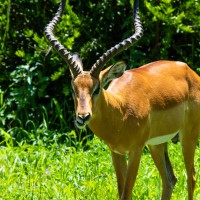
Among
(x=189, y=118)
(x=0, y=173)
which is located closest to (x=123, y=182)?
(x=189, y=118)

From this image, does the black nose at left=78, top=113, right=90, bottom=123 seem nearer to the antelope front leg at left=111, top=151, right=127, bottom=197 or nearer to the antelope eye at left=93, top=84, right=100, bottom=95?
the antelope eye at left=93, top=84, right=100, bottom=95

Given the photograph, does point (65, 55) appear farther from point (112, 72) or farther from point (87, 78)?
point (112, 72)

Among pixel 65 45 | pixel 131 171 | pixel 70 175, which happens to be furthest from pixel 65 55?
pixel 65 45

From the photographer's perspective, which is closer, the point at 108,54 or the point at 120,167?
the point at 108,54

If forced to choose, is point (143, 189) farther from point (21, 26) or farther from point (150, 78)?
point (21, 26)

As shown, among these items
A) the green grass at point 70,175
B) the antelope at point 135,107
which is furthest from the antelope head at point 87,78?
the green grass at point 70,175

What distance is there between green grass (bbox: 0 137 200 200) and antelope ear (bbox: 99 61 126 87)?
1015 mm

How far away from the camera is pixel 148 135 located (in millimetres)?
5867

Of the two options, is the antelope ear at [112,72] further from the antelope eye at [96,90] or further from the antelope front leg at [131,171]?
the antelope front leg at [131,171]

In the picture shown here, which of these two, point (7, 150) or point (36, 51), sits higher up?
point (36, 51)

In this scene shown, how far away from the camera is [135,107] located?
5.77 metres

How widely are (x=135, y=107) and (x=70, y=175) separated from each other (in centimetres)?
122

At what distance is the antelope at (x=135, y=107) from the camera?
18.0 ft

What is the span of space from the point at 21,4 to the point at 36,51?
2.31 feet
